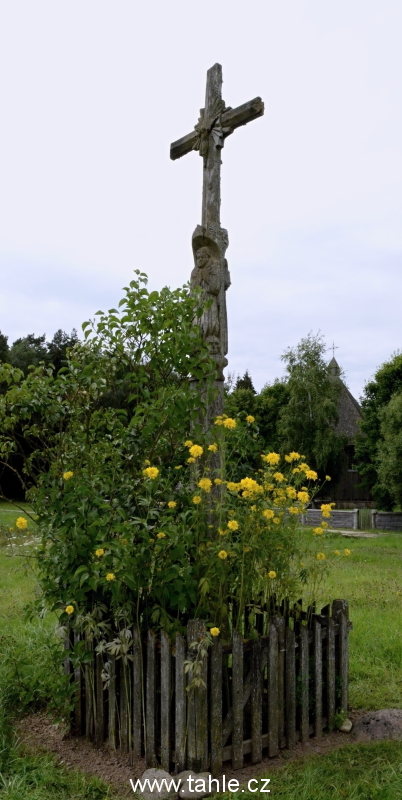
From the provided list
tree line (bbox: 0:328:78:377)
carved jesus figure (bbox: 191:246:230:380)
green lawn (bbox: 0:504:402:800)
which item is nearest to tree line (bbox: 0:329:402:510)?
tree line (bbox: 0:328:78:377)

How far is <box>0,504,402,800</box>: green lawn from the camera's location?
137 inches

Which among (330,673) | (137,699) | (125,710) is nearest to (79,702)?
(125,710)

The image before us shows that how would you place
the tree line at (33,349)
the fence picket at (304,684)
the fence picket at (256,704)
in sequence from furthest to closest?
the tree line at (33,349)
the fence picket at (304,684)
the fence picket at (256,704)

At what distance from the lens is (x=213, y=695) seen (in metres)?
3.62

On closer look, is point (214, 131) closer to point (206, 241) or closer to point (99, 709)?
point (206, 241)

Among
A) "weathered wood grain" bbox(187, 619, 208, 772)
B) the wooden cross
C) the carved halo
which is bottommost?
"weathered wood grain" bbox(187, 619, 208, 772)

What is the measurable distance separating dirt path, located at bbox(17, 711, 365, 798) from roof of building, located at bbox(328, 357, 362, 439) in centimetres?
2839

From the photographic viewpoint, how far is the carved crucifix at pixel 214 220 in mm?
4453

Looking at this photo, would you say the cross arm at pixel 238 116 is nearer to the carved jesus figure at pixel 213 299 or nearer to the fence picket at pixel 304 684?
the carved jesus figure at pixel 213 299

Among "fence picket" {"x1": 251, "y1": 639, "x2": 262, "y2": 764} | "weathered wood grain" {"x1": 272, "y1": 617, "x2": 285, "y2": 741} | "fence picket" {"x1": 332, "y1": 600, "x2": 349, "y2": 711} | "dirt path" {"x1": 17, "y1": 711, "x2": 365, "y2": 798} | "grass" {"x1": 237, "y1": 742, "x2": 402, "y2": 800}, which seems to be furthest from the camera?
"fence picket" {"x1": 332, "y1": 600, "x2": 349, "y2": 711}

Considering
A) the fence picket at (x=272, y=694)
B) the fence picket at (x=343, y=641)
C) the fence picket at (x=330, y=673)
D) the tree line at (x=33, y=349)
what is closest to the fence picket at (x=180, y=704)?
the fence picket at (x=272, y=694)

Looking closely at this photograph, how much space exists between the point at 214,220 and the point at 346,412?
102ft

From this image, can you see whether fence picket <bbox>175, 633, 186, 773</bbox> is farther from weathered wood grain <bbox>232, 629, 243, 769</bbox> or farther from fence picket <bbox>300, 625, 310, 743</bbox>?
fence picket <bbox>300, 625, 310, 743</bbox>

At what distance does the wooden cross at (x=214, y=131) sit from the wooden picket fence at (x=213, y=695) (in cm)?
275
